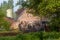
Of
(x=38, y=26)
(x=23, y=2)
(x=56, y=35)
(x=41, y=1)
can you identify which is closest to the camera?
(x=56, y=35)

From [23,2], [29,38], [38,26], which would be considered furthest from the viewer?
[38,26]

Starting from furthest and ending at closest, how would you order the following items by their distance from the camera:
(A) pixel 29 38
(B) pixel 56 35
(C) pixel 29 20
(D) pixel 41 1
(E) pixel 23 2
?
(C) pixel 29 20 → (E) pixel 23 2 → (D) pixel 41 1 → (B) pixel 56 35 → (A) pixel 29 38

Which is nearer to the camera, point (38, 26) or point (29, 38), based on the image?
point (29, 38)

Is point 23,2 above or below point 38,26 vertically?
above

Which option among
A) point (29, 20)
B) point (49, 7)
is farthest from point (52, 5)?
point (29, 20)

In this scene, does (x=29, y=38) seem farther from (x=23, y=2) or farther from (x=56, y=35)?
(x=23, y=2)

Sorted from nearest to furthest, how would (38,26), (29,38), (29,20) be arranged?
(29,38), (38,26), (29,20)

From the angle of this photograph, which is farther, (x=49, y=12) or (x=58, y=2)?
(x=49, y=12)

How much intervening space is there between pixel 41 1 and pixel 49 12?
153 centimetres

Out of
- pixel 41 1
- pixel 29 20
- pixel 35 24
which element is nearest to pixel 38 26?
pixel 35 24

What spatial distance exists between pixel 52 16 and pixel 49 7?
385 centimetres

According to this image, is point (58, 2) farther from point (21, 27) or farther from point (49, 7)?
point (21, 27)

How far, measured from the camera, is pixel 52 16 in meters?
27.1

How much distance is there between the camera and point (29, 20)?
4941cm
